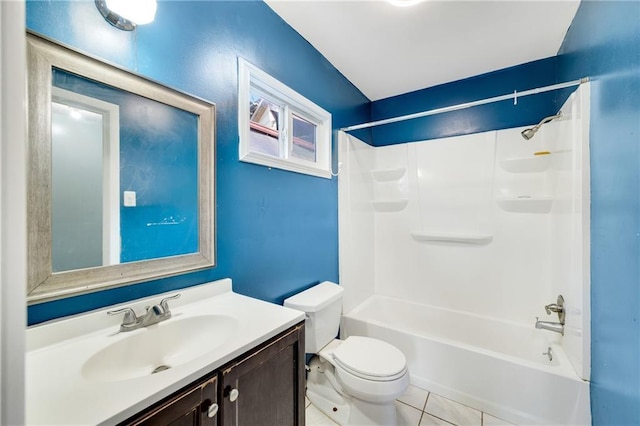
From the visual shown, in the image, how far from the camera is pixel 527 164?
219cm

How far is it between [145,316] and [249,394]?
467 millimetres

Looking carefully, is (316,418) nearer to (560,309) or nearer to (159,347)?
(159,347)

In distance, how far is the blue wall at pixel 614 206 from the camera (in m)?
0.94

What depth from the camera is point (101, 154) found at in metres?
0.92

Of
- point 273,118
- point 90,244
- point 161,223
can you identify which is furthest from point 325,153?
point 90,244

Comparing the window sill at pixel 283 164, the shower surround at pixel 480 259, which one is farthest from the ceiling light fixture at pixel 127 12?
the shower surround at pixel 480 259

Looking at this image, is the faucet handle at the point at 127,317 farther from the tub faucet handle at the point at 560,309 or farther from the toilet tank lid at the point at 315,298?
the tub faucet handle at the point at 560,309

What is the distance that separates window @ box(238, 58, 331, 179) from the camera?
141cm

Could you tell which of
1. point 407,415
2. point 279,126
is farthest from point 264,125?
point 407,415

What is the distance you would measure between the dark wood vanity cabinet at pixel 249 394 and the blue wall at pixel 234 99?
0.49 metres

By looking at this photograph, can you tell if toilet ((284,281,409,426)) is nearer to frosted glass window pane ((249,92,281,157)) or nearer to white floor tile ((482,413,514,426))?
white floor tile ((482,413,514,426))

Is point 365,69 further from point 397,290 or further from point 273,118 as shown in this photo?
point 397,290

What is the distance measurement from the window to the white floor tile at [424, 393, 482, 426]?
1.80m

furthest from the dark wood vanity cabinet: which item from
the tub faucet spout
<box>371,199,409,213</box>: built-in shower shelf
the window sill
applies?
<box>371,199,409,213</box>: built-in shower shelf
